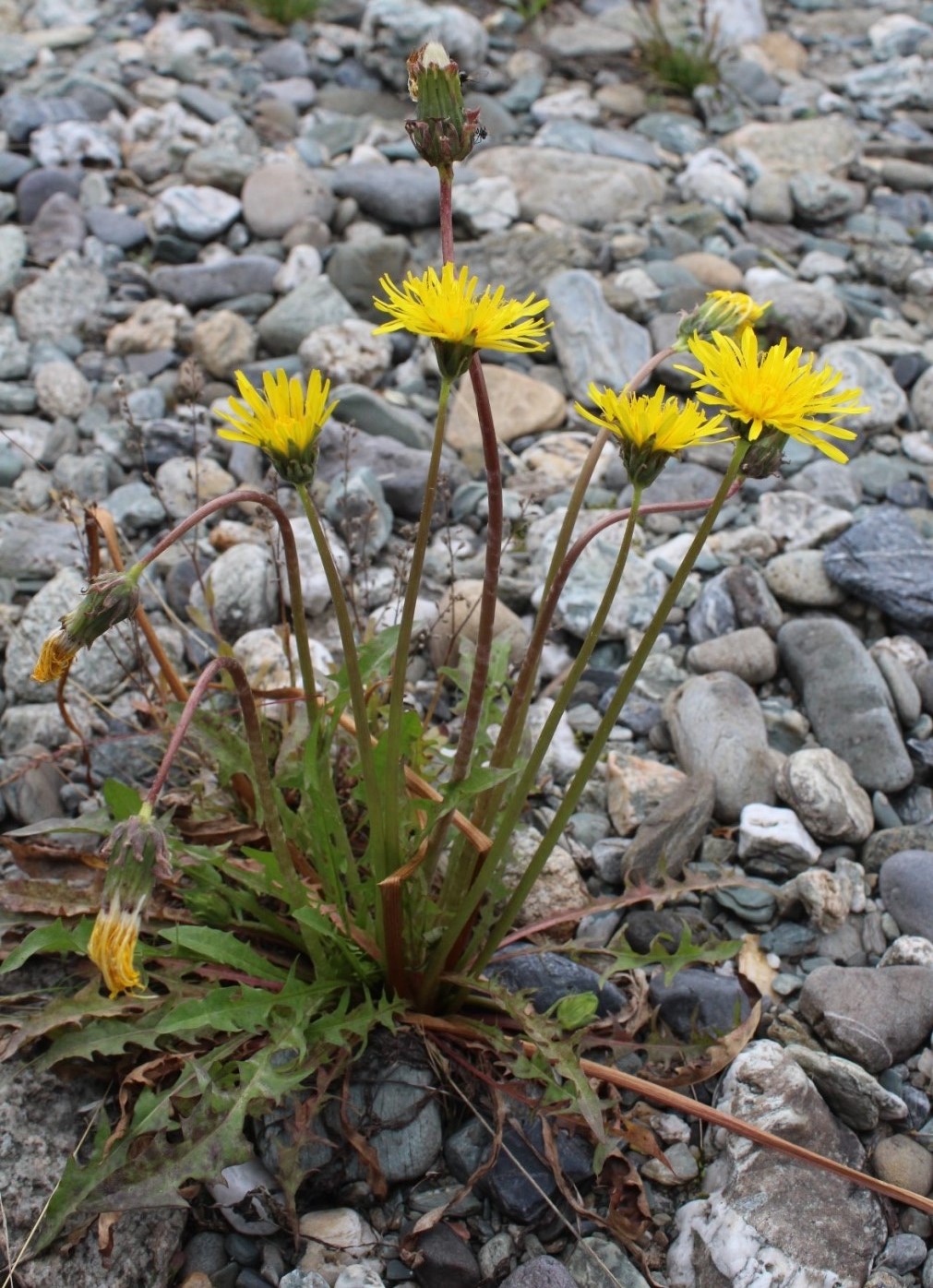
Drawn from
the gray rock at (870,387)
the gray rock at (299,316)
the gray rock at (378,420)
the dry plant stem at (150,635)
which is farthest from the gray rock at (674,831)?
the gray rock at (299,316)

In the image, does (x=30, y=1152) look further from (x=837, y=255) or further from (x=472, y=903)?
(x=837, y=255)

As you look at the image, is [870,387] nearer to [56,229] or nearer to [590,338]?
[590,338]

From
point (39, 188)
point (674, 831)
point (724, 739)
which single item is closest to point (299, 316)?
point (39, 188)

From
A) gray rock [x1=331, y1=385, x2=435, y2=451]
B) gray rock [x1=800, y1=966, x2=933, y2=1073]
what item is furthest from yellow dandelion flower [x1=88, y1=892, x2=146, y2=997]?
gray rock [x1=331, y1=385, x2=435, y2=451]

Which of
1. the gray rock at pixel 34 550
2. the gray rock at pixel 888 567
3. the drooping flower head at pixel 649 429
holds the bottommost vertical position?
the gray rock at pixel 34 550

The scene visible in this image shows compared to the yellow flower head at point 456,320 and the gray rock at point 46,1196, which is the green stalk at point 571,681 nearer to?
the yellow flower head at point 456,320

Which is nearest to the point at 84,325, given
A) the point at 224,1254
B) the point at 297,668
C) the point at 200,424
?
the point at 200,424
